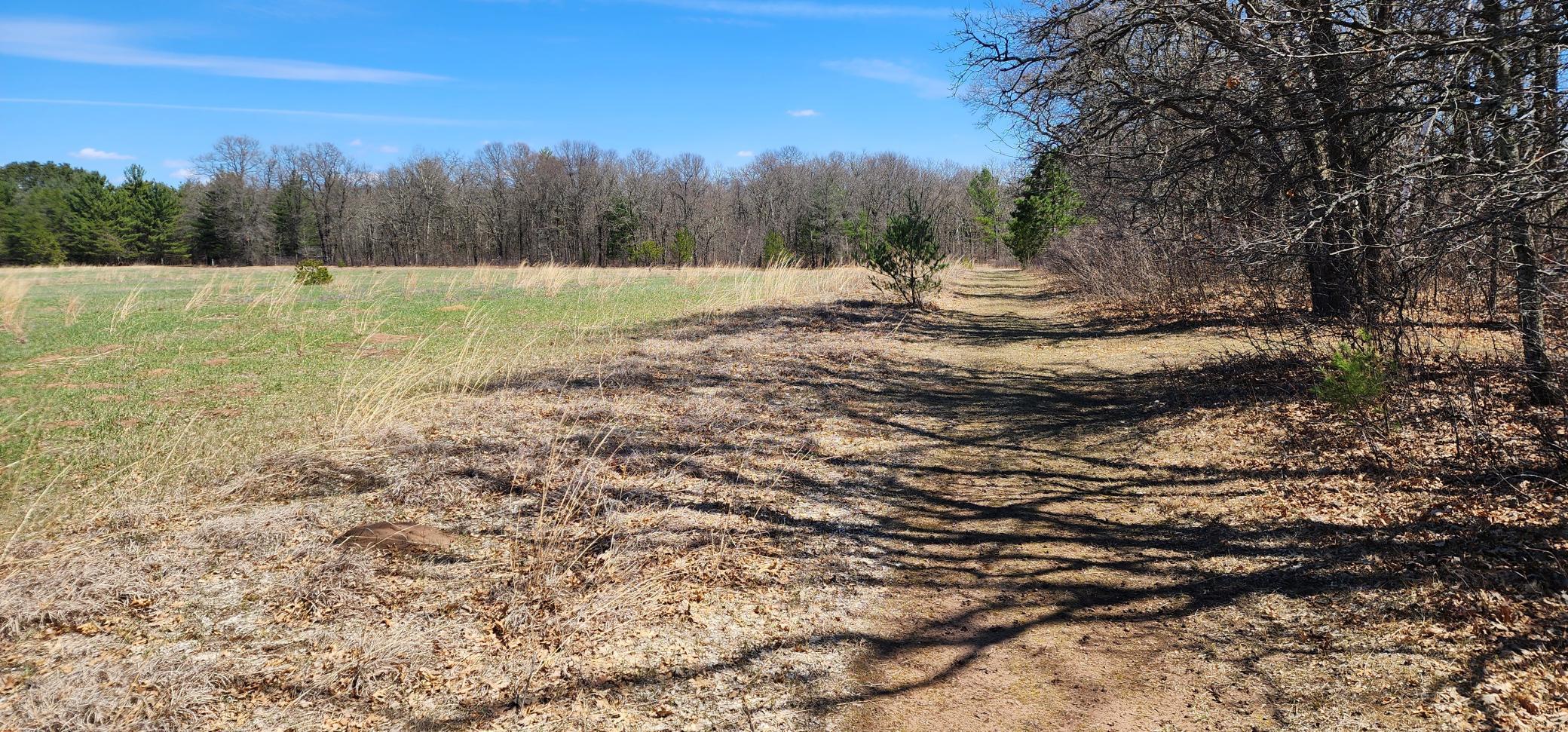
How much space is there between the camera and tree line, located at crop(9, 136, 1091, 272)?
6206 cm

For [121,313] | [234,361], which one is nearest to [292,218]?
[121,313]

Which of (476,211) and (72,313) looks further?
(476,211)

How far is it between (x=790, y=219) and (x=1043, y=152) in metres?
69.4

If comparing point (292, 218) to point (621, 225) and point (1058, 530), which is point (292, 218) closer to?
point (621, 225)

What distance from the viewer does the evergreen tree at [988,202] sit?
67.4 meters

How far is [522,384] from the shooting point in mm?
8844

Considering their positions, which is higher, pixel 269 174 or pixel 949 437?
pixel 269 174

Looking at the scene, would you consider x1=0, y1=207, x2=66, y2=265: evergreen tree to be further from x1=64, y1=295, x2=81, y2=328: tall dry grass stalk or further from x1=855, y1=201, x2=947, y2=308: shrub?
x1=855, y1=201, x2=947, y2=308: shrub

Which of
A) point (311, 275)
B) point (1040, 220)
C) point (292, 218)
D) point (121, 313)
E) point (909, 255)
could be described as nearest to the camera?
point (121, 313)

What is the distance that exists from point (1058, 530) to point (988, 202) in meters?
67.1

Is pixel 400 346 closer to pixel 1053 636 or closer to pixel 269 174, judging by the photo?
pixel 1053 636

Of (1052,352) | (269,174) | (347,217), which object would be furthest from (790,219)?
(1052,352)

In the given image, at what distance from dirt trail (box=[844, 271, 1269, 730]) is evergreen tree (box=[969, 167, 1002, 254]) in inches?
2449

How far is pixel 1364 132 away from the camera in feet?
20.5
